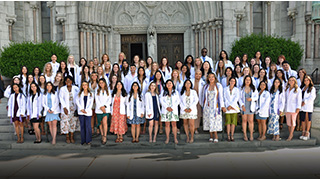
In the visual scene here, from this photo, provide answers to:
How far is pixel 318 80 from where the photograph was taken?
1244cm

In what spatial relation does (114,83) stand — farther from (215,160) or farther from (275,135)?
(275,135)

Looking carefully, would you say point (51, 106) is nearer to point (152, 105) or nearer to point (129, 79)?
point (129, 79)

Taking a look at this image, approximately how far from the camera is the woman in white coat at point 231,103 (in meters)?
6.98

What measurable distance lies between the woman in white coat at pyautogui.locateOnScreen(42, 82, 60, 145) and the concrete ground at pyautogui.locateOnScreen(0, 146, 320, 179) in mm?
774

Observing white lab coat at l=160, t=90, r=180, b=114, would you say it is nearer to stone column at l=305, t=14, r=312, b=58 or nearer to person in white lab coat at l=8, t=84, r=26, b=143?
person in white lab coat at l=8, t=84, r=26, b=143

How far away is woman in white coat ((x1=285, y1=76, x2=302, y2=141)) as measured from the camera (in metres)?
7.03

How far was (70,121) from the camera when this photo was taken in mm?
7109

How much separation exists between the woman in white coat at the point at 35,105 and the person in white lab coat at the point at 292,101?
662cm

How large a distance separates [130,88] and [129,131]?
131 cm

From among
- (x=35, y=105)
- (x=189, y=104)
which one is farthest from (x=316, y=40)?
(x=35, y=105)

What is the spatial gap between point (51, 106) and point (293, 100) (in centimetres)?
636

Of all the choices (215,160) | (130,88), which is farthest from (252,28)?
(215,160)

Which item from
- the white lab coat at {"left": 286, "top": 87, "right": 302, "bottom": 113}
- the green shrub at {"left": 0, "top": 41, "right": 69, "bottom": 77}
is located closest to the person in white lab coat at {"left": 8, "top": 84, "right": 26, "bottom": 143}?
the green shrub at {"left": 0, "top": 41, "right": 69, "bottom": 77}

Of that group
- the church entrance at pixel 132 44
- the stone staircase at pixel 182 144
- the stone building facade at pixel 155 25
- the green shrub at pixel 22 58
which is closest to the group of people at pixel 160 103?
the stone staircase at pixel 182 144
